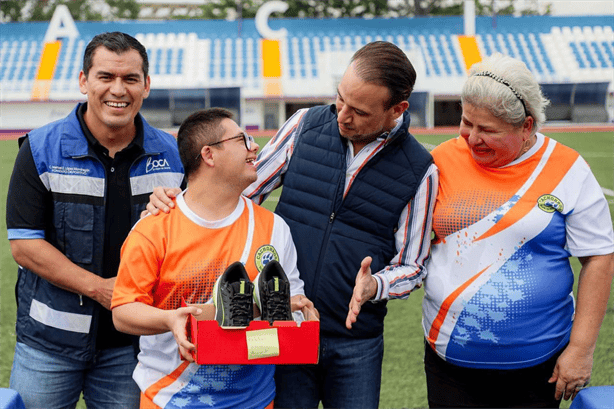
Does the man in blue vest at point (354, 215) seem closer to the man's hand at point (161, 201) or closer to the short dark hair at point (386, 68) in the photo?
the short dark hair at point (386, 68)

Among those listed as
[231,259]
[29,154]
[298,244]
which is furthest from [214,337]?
[29,154]

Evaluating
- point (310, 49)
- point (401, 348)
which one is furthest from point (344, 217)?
point (310, 49)

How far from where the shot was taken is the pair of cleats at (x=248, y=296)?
1908 mm

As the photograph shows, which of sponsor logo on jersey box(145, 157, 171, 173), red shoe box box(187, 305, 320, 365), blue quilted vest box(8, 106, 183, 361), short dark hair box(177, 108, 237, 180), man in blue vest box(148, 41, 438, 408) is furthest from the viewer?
sponsor logo on jersey box(145, 157, 171, 173)

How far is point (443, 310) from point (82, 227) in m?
1.50

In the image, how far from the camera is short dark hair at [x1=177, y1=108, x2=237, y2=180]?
7.73 feet

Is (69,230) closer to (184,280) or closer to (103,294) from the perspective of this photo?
(103,294)

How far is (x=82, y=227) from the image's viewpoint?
2596 mm

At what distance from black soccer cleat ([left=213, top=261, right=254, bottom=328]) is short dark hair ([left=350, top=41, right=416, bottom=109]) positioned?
0.90m

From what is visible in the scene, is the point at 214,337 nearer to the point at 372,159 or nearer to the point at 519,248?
the point at 372,159

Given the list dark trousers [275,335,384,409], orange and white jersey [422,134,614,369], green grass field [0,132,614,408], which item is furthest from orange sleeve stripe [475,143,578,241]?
green grass field [0,132,614,408]

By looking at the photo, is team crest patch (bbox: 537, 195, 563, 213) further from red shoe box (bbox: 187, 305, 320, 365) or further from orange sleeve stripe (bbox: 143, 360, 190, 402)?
orange sleeve stripe (bbox: 143, 360, 190, 402)

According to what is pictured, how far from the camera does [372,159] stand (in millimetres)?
2564

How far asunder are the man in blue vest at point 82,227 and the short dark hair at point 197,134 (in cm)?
38
